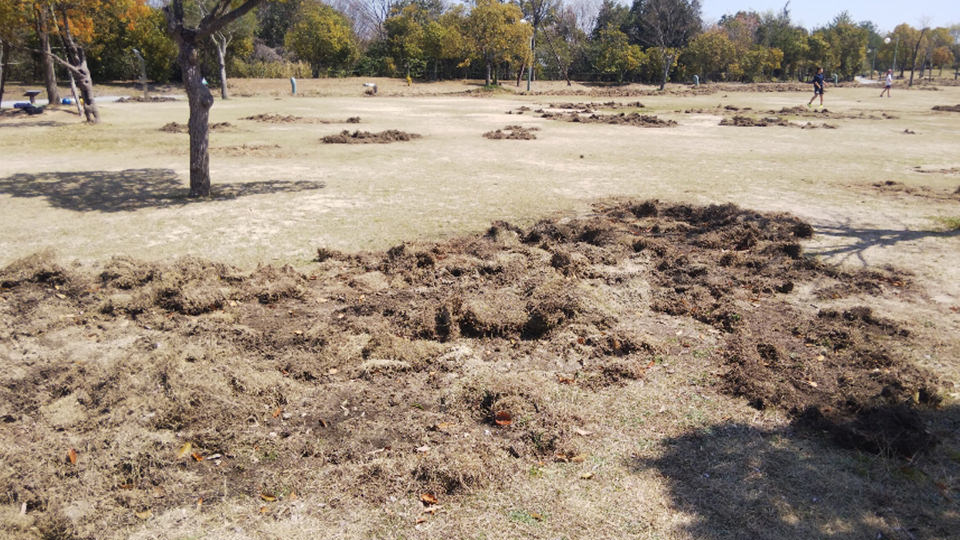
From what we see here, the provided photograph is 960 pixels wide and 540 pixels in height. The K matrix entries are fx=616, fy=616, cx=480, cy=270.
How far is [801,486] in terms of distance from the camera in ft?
10.9

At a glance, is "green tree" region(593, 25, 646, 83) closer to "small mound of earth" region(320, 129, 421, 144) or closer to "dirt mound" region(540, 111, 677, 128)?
"dirt mound" region(540, 111, 677, 128)

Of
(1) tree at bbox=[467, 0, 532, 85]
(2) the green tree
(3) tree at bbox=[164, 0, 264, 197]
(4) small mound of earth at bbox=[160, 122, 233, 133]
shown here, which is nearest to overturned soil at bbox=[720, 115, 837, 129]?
(4) small mound of earth at bbox=[160, 122, 233, 133]

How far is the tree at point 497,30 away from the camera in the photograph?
42.6m

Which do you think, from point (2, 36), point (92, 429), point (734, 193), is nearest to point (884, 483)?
point (92, 429)

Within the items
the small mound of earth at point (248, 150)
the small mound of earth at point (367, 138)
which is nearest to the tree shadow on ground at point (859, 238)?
the small mound of earth at point (367, 138)

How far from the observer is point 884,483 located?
3.33 metres

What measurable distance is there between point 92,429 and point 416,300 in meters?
2.77

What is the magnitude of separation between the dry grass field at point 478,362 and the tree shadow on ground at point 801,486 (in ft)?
0.05

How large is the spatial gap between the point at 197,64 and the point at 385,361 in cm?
717

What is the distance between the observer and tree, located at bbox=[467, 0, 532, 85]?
140 feet

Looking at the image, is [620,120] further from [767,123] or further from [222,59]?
[222,59]

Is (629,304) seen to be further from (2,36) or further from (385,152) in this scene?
(2,36)

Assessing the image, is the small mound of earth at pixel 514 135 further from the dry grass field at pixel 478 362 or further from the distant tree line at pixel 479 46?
the distant tree line at pixel 479 46

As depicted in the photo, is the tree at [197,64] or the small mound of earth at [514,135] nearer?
the tree at [197,64]
